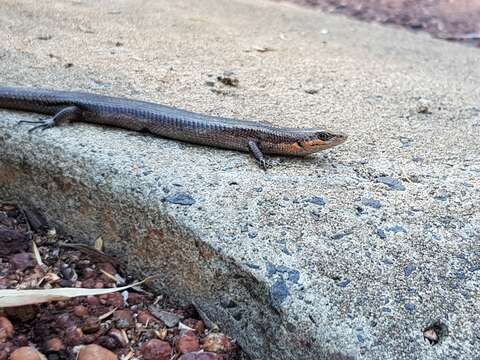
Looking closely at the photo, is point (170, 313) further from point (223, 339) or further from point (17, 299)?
point (17, 299)

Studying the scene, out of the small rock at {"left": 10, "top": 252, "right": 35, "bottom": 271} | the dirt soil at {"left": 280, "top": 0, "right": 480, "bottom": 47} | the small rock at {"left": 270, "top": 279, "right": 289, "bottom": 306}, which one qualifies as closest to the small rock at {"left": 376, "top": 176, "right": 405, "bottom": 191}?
the small rock at {"left": 270, "top": 279, "right": 289, "bottom": 306}

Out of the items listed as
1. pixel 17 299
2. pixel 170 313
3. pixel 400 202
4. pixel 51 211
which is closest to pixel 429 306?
pixel 400 202

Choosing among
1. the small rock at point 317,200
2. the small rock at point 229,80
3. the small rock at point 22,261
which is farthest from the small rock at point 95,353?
the small rock at point 229,80

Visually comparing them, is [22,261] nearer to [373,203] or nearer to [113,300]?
[113,300]

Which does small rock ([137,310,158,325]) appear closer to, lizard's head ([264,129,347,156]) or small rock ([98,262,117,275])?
small rock ([98,262,117,275])

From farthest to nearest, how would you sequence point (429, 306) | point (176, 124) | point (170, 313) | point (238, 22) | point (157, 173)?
1. point (238, 22)
2. point (176, 124)
3. point (157, 173)
4. point (170, 313)
5. point (429, 306)

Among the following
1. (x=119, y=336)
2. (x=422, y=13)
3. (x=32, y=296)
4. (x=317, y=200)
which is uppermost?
(x=317, y=200)

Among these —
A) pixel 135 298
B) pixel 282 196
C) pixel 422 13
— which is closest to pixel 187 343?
pixel 135 298
